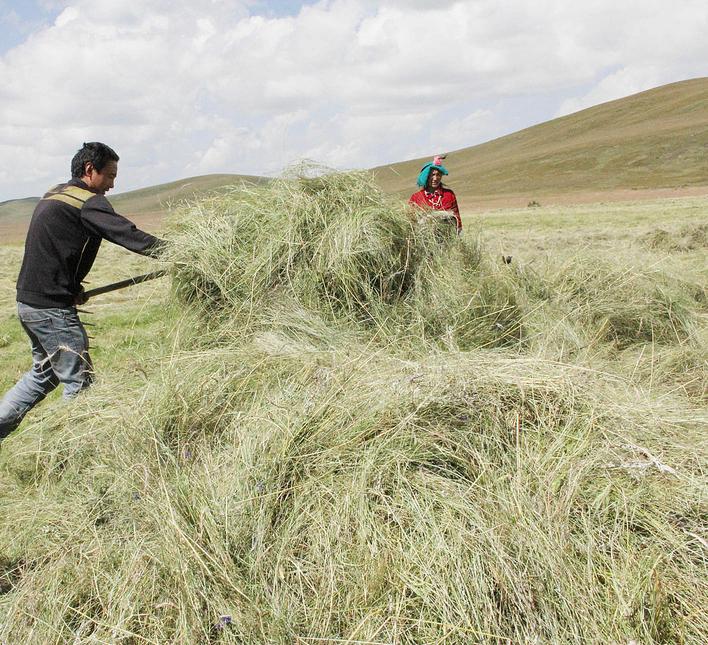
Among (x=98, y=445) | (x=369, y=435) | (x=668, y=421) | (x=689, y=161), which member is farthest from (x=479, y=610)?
(x=689, y=161)

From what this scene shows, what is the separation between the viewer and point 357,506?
1.88 m

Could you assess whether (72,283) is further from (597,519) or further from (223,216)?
(597,519)

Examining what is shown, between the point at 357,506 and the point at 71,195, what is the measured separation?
218 cm

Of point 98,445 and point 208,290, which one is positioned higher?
point 208,290

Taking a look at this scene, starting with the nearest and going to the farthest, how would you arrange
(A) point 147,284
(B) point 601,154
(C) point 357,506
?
(C) point 357,506, (A) point 147,284, (B) point 601,154

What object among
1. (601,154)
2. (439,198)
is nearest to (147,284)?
(439,198)

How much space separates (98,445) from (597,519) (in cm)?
200

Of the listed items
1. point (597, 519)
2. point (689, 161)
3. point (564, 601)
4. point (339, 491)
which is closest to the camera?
point (564, 601)

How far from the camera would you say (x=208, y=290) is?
3.53 metres

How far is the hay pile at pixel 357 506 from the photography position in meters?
1.63

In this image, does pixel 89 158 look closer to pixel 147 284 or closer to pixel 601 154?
pixel 147 284

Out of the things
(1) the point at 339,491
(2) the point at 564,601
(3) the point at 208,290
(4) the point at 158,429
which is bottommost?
(2) the point at 564,601

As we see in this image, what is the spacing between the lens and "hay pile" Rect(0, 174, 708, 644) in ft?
5.35

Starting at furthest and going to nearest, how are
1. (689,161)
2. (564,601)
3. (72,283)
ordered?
1. (689,161)
2. (72,283)
3. (564,601)
